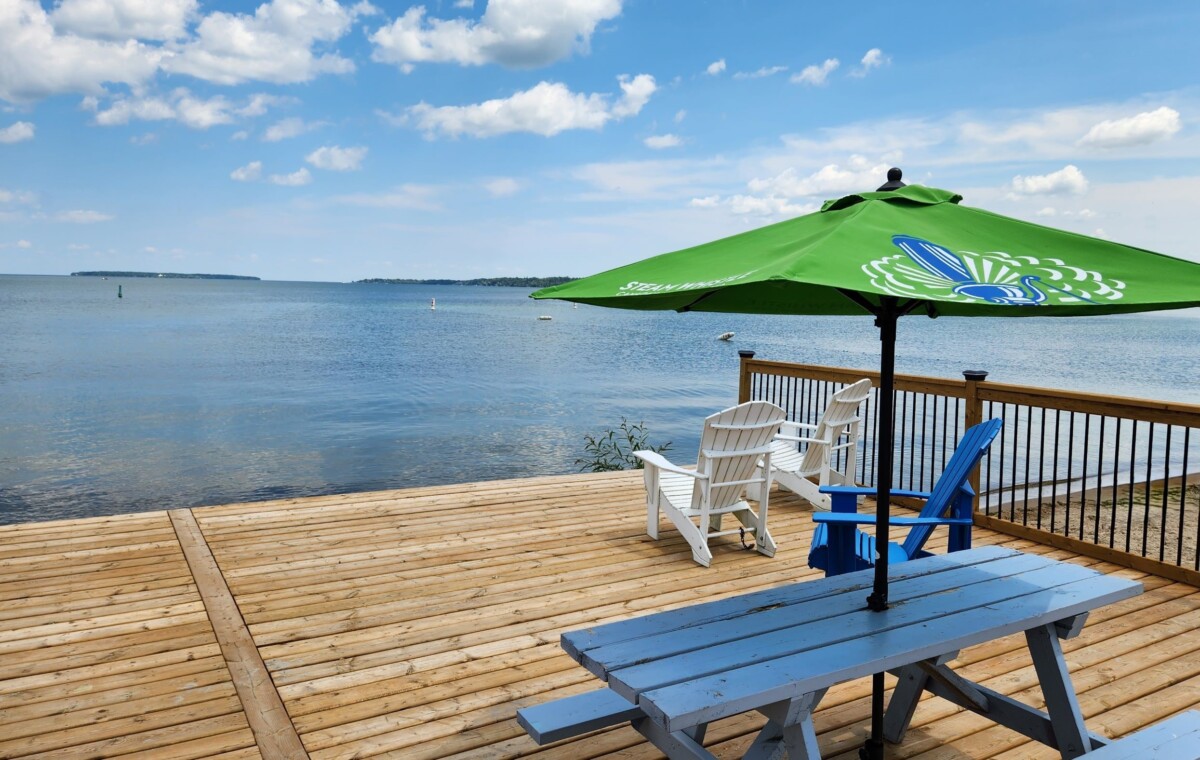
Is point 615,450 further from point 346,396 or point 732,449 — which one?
point 346,396

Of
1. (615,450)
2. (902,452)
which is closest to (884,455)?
(902,452)

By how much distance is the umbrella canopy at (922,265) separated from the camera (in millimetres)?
1566

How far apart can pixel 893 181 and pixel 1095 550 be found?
3642mm

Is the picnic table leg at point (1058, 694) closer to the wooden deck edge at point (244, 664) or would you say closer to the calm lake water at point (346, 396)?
the wooden deck edge at point (244, 664)

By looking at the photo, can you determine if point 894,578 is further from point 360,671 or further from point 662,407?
point 662,407

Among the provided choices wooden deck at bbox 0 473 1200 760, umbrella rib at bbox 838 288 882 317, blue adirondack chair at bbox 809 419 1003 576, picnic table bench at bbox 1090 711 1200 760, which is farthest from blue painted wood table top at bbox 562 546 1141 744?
umbrella rib at bbox 838 288 882 317

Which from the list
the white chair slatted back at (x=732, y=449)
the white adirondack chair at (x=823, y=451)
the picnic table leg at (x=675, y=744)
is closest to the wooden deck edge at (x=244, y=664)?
the picnic table leg at (x=675, y=744)

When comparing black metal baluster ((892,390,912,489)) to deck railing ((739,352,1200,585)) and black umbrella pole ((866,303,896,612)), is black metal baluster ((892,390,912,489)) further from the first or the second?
black umbrella pole ((866,303,896,612))

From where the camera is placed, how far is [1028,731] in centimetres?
257

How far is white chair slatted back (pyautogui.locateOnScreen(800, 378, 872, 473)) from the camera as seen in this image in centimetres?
590

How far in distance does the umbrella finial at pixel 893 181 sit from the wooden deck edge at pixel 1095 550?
349cm

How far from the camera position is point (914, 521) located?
A: 3.28 meters

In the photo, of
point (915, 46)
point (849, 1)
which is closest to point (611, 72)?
point (915, 46)

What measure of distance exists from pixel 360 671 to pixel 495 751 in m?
0.86
